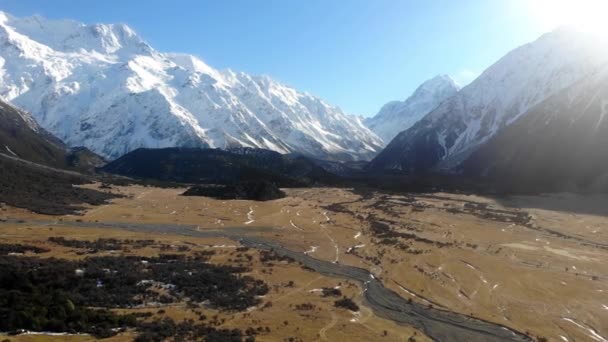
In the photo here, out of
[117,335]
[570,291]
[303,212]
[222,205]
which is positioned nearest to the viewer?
[117,335]

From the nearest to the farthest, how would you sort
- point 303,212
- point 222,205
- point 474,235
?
point 474,235, point 303,212, point 222,205

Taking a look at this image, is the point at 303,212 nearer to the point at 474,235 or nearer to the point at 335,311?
the point at 474,235

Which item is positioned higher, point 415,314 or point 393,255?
point 393,255

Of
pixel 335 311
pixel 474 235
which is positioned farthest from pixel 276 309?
pixel 474 235

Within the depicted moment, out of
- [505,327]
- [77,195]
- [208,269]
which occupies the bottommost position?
[505,327]

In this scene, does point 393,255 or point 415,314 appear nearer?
point 415,314

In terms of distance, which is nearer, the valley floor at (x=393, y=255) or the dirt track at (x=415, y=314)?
the dirt track at (x=415, y=314)

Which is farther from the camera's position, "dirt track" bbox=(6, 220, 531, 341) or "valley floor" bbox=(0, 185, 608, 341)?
"valley floor" bbox=(0, 185, 608, 341)

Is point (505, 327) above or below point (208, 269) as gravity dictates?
below
